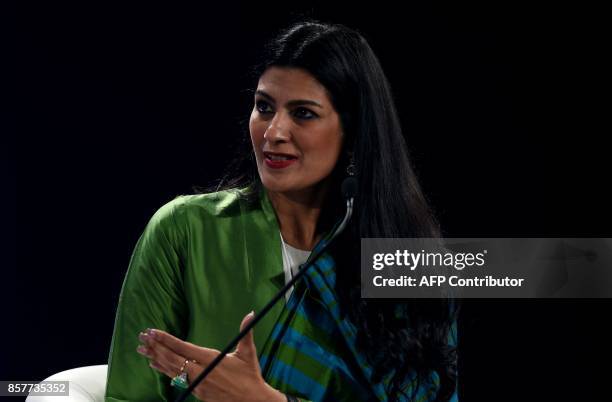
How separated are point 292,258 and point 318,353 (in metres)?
0.20

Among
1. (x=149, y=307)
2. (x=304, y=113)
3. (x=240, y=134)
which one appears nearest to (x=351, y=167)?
(x=304, y=113)

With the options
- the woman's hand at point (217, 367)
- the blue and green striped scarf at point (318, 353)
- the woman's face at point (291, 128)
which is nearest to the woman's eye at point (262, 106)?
the woman's face at point (291, 128)

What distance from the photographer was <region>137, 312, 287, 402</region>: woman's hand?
4.17 feet

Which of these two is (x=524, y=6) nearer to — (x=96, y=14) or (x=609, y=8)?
(x=609, y=8)

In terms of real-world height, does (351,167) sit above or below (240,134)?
below

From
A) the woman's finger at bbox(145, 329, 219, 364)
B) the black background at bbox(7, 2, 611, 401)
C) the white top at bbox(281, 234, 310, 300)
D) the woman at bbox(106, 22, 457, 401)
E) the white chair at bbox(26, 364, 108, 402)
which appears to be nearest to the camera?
the woman's finger at bbox(145, 329, 219, 364)

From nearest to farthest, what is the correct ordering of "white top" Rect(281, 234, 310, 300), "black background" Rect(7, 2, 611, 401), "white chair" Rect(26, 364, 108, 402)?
"white chair" Rect(26, 364, 108, 402)
"white top" Rect(281, 234, 310, 300)
"black background" Rect(7, 2, 611, 401)

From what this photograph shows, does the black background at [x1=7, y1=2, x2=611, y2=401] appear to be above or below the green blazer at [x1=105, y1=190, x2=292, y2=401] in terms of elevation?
above

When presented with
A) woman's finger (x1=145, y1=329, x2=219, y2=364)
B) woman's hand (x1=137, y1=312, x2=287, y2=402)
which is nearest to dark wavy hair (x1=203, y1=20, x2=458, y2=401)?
woman's hand (x1=137, y1=312, x2=287, y2=402)

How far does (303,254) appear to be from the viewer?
5.53ft

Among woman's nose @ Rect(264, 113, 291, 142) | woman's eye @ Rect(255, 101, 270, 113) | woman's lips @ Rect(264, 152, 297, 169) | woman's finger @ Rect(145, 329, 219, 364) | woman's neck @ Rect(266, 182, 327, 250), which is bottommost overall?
woman's finger @ Rect(145, 329, 219, 364)

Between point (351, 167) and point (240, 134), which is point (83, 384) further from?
point (240, 134)

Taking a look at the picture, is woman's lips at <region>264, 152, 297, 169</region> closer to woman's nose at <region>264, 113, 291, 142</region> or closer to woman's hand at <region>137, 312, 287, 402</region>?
woman's nose at <region>264, 113, 291, 142</region>

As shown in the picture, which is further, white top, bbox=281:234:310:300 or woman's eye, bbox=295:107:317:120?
white top, bbox=281:234:310:300
